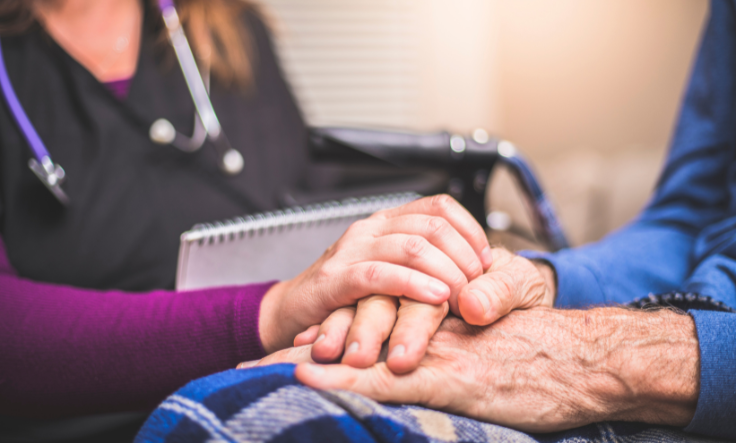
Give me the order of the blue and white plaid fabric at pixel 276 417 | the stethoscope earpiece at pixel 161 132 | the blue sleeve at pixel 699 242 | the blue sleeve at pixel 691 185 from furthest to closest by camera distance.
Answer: the stethoscope earpiece at pixel 161 132 < the blue sleeve at pixel 691 185 < the blue sleeve at pixel 699 242 < the blue and white plaid fabric at pixel 276 417

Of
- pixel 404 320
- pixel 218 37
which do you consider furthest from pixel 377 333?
pixel 218 37

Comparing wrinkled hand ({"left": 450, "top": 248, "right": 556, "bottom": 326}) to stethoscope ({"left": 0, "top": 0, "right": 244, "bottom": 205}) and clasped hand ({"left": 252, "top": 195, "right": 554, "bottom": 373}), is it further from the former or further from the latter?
stethoscope ({"left": 0, "top": 0, "right": 244, "bottom": 205})

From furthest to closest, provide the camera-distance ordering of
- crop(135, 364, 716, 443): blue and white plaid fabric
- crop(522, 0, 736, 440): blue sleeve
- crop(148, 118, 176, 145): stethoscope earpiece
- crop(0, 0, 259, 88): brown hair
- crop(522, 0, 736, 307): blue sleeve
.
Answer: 1. crop(0, 0, 259, 88): brown hair
2. crop(148, 118, 176, 145): stethoscope earpiece
3. crop(522, 0, 736, 307): blue sleeve
4. crop(522, 0, 736, 440): blue sleeve
5. crop(135, 364, 716, 443): blue and white plaid fabric

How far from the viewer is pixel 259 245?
0.55m

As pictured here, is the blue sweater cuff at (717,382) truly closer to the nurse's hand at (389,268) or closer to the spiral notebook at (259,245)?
the nurse's hand at (389,268)

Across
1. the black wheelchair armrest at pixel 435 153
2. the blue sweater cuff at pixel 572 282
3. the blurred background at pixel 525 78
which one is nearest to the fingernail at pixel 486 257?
the blue sweater cuff at pixel 572 282

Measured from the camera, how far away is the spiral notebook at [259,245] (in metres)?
0.51

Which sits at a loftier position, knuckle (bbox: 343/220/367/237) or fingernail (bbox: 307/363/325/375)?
knuckle (bbox: 343/220/367/237)

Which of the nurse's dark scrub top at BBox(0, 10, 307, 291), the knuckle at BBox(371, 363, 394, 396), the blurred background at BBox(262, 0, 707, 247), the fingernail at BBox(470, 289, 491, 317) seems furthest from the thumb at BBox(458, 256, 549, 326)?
the blurred background at BBox(262, 0, 707, 247)

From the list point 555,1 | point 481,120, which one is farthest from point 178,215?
point 555,1

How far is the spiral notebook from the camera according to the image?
20.1 inches

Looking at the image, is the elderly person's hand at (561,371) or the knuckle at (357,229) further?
the knuckle at (357,229)

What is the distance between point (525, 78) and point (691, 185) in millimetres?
1270

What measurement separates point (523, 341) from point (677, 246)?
479 mm
